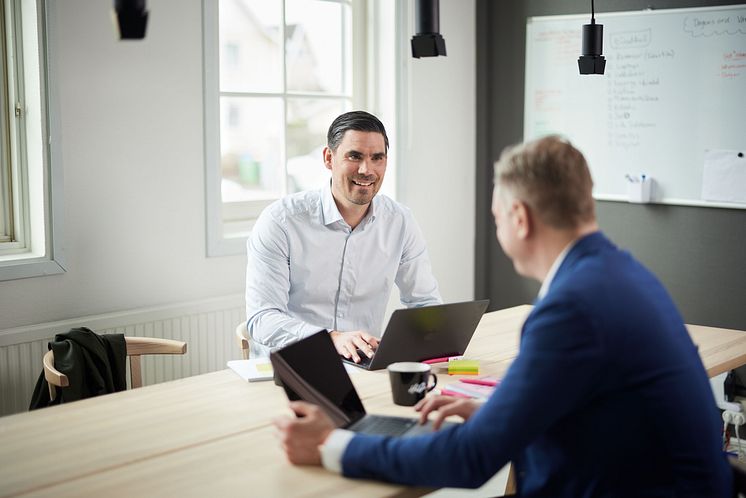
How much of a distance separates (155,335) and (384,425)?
1.80 meters

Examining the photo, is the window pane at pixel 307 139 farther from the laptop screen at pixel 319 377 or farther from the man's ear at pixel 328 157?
the laptop screen at pixel 319 377

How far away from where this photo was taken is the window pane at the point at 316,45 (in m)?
3.99

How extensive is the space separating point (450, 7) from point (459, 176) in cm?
90

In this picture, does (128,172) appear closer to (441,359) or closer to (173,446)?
(441,359)

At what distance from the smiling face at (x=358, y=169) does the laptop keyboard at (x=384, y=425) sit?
46.5 inches

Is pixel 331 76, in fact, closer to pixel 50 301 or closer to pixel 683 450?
pixel 50 301

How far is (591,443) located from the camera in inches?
57.0

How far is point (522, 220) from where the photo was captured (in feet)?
5.03

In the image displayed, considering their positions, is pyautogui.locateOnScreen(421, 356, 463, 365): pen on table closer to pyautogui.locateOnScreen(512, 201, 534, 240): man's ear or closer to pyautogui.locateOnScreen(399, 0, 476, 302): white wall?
pyautogui.locateOnScreen(512, 201, 534, 240): man's ear

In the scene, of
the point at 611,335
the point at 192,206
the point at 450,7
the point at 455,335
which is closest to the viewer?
the point at 611,335

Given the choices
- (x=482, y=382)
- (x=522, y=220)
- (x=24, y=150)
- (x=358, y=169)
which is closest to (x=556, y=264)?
(x=522, y=220)

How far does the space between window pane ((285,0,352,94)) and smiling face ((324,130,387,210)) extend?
47.0 inches

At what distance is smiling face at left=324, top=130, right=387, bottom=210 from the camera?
2912 millimetres

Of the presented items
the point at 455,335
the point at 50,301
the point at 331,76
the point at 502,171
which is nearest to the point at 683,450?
the point at 502,171
